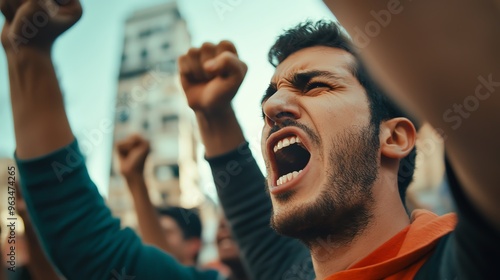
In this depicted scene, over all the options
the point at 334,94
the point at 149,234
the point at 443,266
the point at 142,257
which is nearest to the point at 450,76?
the point at 443,266

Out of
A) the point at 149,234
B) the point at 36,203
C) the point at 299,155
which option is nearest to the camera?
the point at 299,155

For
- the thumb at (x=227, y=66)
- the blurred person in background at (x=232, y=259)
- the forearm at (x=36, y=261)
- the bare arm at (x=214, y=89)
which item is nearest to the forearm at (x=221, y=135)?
the bare arm at (x=214, y=89)

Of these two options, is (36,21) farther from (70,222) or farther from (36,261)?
(36,261)

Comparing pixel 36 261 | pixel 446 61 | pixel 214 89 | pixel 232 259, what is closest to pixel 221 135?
pixel 214 89

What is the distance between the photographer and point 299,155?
983mm

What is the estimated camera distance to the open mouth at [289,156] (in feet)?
3.13

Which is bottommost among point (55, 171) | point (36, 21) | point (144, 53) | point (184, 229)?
point (184, 229)

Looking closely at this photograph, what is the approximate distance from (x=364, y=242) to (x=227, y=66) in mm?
495

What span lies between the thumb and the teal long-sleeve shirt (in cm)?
36

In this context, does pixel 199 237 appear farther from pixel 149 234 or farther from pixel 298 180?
pixel 298 180

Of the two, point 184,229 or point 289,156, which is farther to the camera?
point 184,229

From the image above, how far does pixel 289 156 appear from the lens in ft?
3.23

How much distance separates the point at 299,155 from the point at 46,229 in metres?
0.59

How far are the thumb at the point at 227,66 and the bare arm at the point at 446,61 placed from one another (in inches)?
27.8
